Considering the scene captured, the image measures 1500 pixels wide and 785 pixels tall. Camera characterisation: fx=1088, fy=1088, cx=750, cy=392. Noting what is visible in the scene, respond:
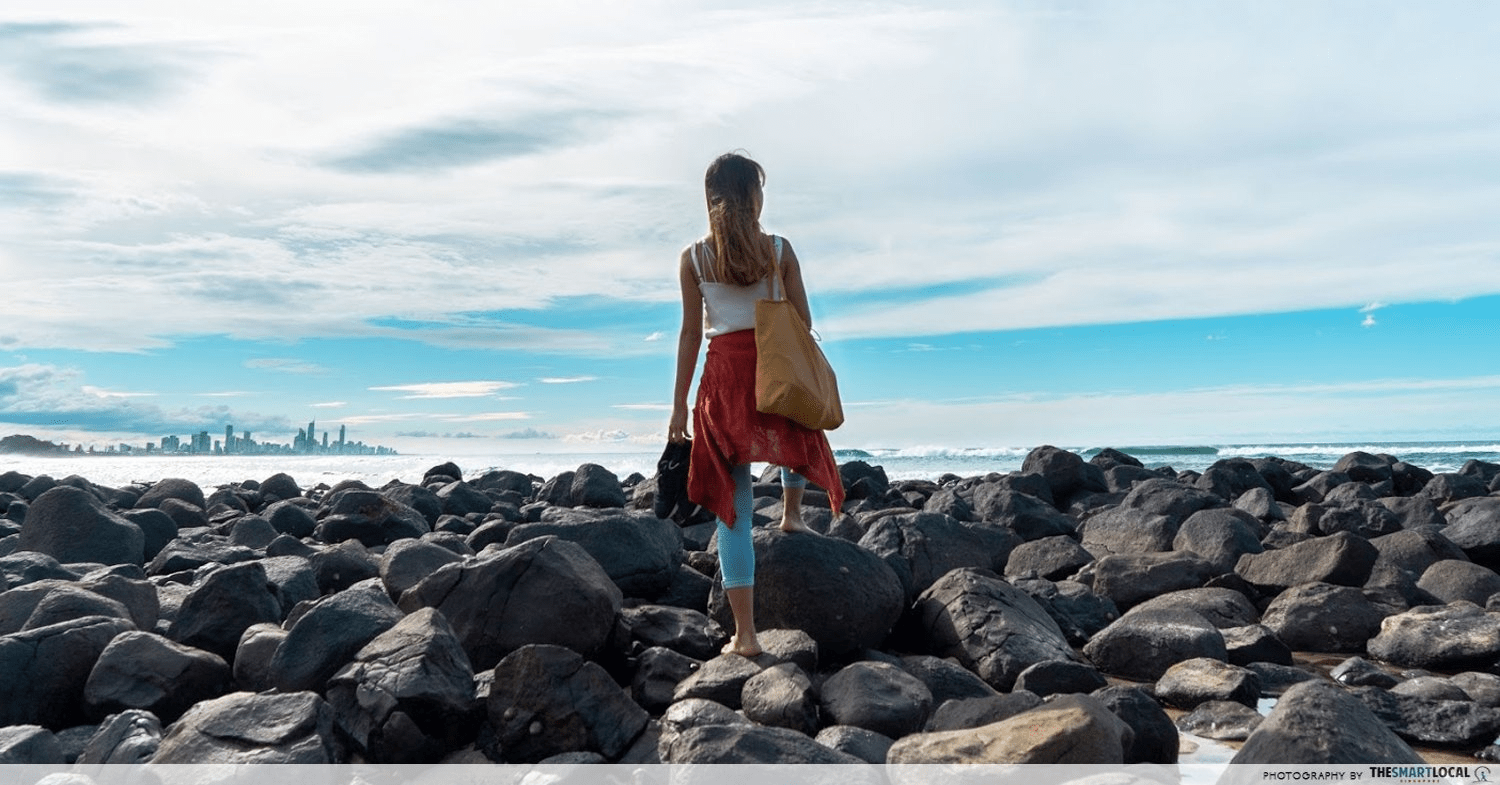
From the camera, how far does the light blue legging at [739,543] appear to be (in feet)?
14.9

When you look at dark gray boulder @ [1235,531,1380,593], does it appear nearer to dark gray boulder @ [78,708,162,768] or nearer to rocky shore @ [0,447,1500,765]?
rocky shore @ [0,447,1500,765]

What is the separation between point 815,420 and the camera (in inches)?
Answer: 177

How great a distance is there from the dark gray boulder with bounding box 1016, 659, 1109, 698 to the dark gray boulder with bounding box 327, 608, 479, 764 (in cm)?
230

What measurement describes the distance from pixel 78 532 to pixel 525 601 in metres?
5.05

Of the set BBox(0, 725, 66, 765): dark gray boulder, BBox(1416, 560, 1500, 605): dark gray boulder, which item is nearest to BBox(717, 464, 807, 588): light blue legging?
BBox(0, 725, 66, 765): dark gray boulder

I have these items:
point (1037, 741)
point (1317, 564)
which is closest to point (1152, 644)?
point (1037, 741)

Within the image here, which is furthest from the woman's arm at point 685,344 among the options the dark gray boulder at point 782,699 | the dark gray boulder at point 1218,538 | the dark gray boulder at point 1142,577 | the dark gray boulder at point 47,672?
the dark gray boulder at point 1218,538

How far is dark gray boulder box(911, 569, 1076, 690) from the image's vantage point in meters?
4.91

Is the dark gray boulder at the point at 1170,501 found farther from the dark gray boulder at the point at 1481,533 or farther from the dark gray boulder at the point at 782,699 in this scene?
the dark gray boulder at the point at 782,699

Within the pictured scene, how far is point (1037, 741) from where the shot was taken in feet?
10.9

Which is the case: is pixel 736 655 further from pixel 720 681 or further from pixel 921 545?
pixel 921 545

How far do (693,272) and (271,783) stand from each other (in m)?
2.49

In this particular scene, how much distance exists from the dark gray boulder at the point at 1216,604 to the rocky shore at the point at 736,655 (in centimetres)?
2

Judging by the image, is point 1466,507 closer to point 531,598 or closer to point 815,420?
point 815,420
